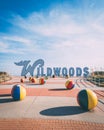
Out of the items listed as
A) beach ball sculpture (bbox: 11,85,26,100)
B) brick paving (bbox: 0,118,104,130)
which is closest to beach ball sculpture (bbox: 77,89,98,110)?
brick paving (bbox: 0,118,104,130)

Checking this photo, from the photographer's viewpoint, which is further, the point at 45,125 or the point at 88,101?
the point at 88,101

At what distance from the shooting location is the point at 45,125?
682 cm

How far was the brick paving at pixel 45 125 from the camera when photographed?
6500mm

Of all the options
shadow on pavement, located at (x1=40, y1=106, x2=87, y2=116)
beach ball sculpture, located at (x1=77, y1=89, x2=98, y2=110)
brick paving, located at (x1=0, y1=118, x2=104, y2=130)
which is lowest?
brick paving, located at (x1=0, y1=118, x2=104, y2=130)

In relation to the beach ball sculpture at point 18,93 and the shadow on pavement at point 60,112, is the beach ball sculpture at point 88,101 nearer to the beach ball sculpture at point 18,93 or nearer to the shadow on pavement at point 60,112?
the shadow on pavement at point 60,112

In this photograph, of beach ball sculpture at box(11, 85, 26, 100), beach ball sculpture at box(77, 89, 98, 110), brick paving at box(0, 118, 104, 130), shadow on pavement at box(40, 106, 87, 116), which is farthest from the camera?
beach ball sculpture at box(11, 85, 26, 100)

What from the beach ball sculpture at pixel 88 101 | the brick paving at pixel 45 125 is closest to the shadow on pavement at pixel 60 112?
the beach ball sculpture at pixel 88 101

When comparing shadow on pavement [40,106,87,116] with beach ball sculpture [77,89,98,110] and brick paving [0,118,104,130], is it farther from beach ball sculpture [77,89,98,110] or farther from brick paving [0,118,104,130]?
brick paving [0,118,104,130]

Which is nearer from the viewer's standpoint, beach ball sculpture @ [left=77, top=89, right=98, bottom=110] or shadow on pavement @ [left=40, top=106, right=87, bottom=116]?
shadow on pavement @ [left=40, top=106, right=87, bottom=116]

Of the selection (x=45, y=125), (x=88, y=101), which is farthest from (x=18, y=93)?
(x=45, y=125)

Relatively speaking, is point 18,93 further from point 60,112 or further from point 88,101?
point 88,101

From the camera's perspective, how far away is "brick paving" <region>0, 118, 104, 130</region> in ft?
21.3

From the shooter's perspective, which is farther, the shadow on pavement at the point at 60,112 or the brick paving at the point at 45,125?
the shadow on pavement at the point at 60,112

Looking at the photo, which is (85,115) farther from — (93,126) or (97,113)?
(93,126)
